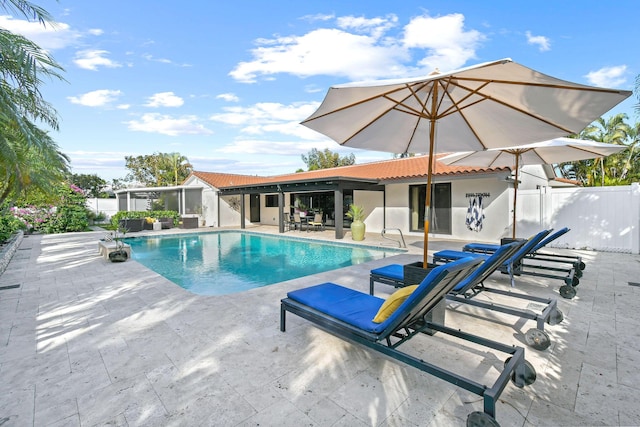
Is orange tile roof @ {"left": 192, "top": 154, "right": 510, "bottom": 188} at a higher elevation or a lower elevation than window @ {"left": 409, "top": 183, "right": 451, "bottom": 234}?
higher

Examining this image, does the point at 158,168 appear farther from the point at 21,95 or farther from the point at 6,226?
the point at 21,95

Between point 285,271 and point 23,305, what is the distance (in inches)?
207

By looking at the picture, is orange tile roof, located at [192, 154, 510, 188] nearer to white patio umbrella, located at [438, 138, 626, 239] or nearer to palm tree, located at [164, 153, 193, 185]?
white patio umbrella, located at [438, 138, 626, 239]

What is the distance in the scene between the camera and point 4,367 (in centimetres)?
289

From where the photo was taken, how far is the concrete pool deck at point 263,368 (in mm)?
2207

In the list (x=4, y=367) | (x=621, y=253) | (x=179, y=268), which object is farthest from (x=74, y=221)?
(x=621, y=253)

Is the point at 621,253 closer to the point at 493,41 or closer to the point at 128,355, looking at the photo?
the point at 493,41

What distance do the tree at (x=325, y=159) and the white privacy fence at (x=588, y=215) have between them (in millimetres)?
34397

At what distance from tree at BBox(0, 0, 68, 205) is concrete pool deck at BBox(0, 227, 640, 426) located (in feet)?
8.19

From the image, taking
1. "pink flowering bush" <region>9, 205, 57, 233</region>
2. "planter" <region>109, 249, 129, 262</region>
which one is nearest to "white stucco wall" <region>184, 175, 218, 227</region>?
"pink flowering bush" <region>9, 205, 57, 233</region>

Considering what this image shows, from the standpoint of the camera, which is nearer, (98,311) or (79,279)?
(98,311)

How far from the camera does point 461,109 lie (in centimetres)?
Result: 414

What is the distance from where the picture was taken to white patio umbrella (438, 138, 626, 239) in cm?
609

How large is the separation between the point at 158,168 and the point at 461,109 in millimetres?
43461
